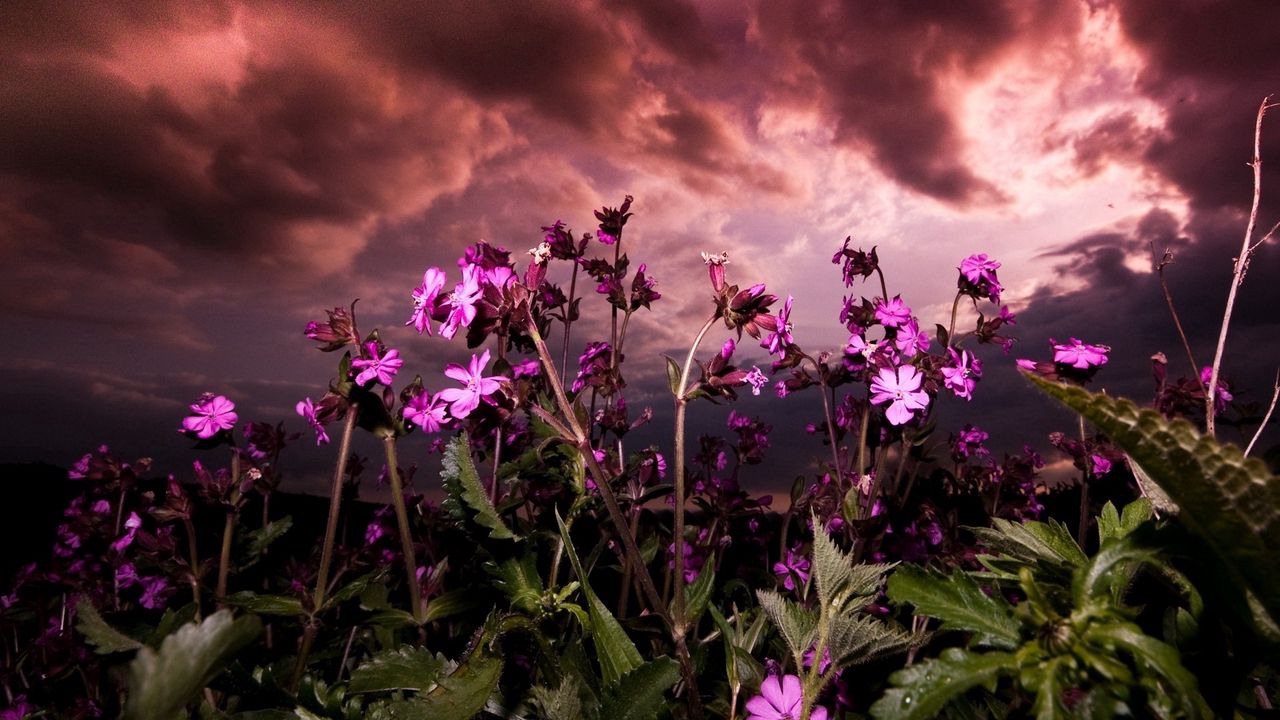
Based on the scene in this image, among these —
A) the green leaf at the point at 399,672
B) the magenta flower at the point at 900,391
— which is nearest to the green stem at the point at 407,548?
the green leaf at the point at 399,672

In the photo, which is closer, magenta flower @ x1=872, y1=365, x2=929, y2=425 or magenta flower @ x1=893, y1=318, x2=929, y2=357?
magenta flower @ x1=872, y1=365, x2=929, y2=425

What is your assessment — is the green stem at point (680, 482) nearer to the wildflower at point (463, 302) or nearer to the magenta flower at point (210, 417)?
the wildflower at point (463, 302)

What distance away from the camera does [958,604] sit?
73 centimetres

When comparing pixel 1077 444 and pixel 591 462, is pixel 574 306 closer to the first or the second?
pixel 591 462

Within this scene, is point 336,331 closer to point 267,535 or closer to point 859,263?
point 267,535

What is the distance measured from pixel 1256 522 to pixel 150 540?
12.1 feet

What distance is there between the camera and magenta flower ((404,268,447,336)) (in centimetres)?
157

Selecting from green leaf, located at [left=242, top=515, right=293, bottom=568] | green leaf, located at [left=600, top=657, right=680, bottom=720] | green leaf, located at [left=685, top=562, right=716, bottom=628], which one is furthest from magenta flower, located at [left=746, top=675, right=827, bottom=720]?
green leaf, located at [left=242, top=515, right=293, bottom=568]

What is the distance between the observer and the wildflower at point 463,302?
1511 millimetres

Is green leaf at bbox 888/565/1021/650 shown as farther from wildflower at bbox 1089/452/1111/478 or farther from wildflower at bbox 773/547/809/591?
wildflower at bbox 1089/452/1111/478

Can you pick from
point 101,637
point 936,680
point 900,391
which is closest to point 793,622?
point 936,680

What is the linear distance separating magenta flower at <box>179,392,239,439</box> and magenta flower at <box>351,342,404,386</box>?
3.16 ft

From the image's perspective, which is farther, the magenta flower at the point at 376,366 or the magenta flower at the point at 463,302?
the magenta flower at the point at 376,366

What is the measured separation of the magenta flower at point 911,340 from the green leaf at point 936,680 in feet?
7.02
